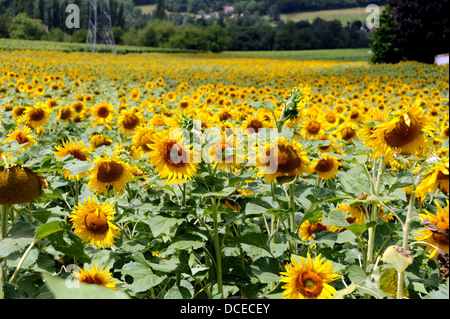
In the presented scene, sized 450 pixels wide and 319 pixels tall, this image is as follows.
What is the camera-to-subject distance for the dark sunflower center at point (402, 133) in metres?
1.40

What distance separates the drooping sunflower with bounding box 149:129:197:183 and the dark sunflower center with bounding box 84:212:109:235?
1.10ft

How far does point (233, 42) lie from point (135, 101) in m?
47.1

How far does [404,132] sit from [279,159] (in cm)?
45

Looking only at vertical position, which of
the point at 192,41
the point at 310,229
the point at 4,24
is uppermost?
the point at 192,41

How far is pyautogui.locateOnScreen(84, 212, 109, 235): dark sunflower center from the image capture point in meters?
1.67

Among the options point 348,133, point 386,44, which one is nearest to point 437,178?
point 348,133

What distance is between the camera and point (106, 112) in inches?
146

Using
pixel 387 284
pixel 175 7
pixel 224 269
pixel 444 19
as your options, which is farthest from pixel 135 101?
pixel 175 7

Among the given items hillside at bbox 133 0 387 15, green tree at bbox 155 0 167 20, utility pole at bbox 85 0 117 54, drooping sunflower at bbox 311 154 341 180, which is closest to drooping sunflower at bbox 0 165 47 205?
drooping sunflower at bbox 311 154 341 180

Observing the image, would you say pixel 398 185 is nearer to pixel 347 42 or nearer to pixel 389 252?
pixel 389 252

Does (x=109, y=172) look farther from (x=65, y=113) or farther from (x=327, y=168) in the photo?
(x=65, y=113)

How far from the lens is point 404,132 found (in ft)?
4.67

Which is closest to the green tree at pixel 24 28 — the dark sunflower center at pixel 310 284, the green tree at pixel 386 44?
the dark sunflower center at pixel 310 284

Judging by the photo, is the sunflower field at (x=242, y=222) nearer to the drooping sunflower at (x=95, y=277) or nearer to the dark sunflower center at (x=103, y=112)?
the drooping sunflower at (x=95, y=277)
